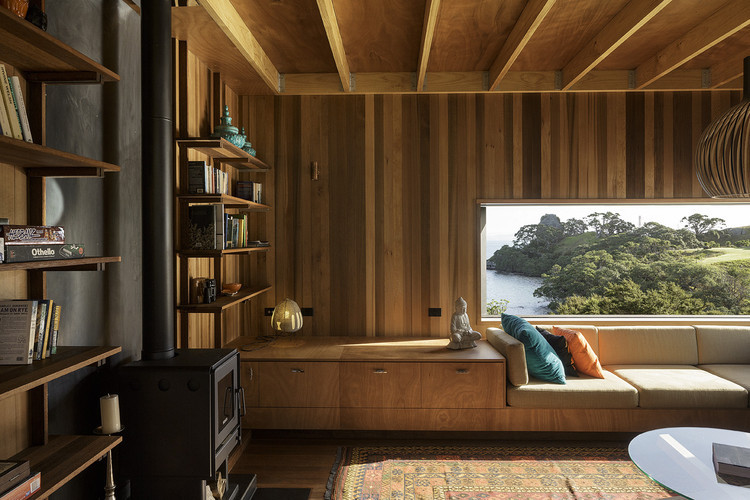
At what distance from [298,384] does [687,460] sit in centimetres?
227

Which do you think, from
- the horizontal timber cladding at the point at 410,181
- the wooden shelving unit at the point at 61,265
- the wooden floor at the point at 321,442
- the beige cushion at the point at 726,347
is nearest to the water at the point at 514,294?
the horizontal timber cladding at the point at 410,181

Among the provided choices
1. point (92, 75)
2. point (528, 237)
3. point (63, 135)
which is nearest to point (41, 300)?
point (63, 135)

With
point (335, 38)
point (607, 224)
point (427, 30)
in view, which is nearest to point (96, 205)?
point (335, 38)

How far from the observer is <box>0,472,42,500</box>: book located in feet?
4.37

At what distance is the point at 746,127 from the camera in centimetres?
196

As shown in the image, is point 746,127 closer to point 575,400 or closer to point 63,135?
point 575,400

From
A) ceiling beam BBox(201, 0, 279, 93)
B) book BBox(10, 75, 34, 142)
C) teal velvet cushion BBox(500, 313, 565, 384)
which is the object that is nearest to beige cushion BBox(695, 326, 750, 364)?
teal velvet cushion BBox(500, 313, 565, 384)

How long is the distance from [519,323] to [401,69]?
2119 millimetres

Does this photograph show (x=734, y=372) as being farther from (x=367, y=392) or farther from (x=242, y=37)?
(x=242, y=37)

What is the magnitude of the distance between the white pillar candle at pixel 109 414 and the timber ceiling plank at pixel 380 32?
2268 millimetres

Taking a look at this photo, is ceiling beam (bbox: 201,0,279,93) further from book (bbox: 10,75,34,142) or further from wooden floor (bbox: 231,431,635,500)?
wooden floor (bbox: 231,431,635,500)

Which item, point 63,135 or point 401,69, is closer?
point 63,135

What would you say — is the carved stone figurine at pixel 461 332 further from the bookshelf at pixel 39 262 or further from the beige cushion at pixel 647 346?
the bookshelf at pixel 39 262

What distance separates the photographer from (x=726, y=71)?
3.60 m
